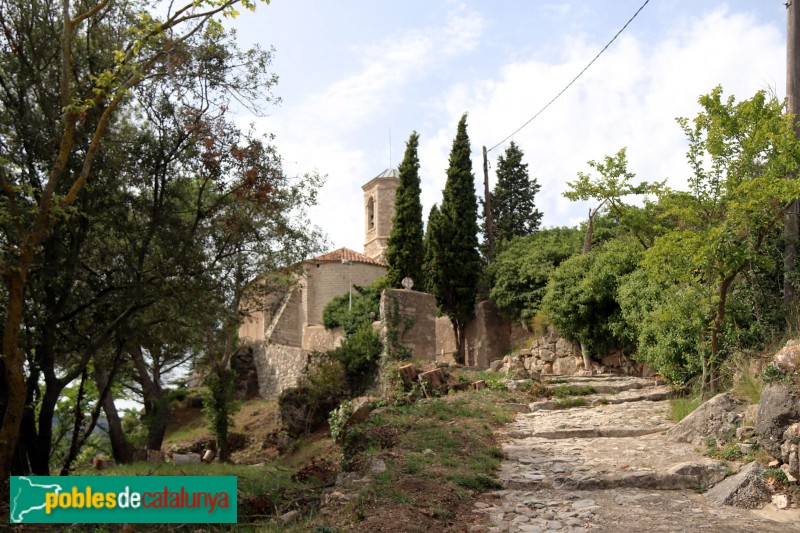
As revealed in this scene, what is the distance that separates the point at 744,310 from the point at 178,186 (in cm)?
918

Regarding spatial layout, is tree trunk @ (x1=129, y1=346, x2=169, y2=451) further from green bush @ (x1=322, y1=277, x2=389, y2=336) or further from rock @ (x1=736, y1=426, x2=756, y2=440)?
rock @ (x1=736, y1=426, x2=756, y2=440)

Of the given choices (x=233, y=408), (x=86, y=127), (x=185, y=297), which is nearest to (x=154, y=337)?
(x=185, y=297)

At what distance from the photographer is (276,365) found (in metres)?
28.9

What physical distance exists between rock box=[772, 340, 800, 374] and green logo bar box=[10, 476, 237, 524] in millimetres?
6239

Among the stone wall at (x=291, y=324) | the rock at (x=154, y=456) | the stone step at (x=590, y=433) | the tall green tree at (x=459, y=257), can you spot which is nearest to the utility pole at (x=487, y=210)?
the tall green tree at (x=459, y=257)

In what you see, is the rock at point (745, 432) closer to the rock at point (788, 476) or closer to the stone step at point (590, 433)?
the rock at point (788, 476)

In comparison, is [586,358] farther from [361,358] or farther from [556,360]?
[361,358]

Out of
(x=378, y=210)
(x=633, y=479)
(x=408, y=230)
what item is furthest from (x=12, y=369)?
(x=378, y=210)

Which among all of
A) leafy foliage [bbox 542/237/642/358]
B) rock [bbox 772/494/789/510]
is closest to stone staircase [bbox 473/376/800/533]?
rock [bbox 772/494/789/510]

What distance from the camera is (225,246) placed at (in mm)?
12297

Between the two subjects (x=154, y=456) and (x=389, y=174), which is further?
→ (x=389, y=174)

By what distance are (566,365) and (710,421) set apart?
1008 cm

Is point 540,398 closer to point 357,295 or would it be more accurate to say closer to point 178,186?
point 178,186

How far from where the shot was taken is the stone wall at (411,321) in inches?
731
